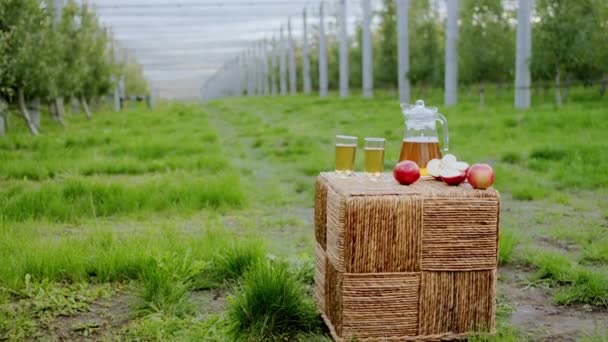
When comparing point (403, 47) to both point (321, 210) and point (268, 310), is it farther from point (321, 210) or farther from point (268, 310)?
point (268, 310)

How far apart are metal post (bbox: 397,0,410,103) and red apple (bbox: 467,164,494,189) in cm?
1858

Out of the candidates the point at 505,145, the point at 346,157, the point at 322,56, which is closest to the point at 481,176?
the point at 346,157

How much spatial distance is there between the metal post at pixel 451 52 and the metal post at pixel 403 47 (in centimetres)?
275

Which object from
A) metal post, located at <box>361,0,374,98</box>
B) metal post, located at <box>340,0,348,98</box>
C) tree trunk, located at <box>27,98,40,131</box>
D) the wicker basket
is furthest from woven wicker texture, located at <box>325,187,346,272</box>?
metal post, located at <box>340,0,348,98</box>

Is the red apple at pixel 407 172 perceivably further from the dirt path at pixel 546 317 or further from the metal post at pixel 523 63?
the metal post at pixel 523 63

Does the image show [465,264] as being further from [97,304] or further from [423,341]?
[97,304]

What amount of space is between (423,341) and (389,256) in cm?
35

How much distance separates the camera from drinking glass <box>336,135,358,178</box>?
2.86 m

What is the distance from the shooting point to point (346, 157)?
2.89m

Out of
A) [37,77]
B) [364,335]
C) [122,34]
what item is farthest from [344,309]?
[122,34]

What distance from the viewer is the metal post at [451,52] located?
17.5 m

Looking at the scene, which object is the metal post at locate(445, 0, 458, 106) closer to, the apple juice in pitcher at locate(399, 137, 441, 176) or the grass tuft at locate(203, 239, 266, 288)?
the grass tuft at locate(203, 239, 266, 288)

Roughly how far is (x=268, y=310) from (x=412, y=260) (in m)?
0.59

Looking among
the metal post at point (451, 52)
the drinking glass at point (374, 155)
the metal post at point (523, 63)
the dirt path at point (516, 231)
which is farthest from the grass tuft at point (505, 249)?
the metal post at point (451, 52)
